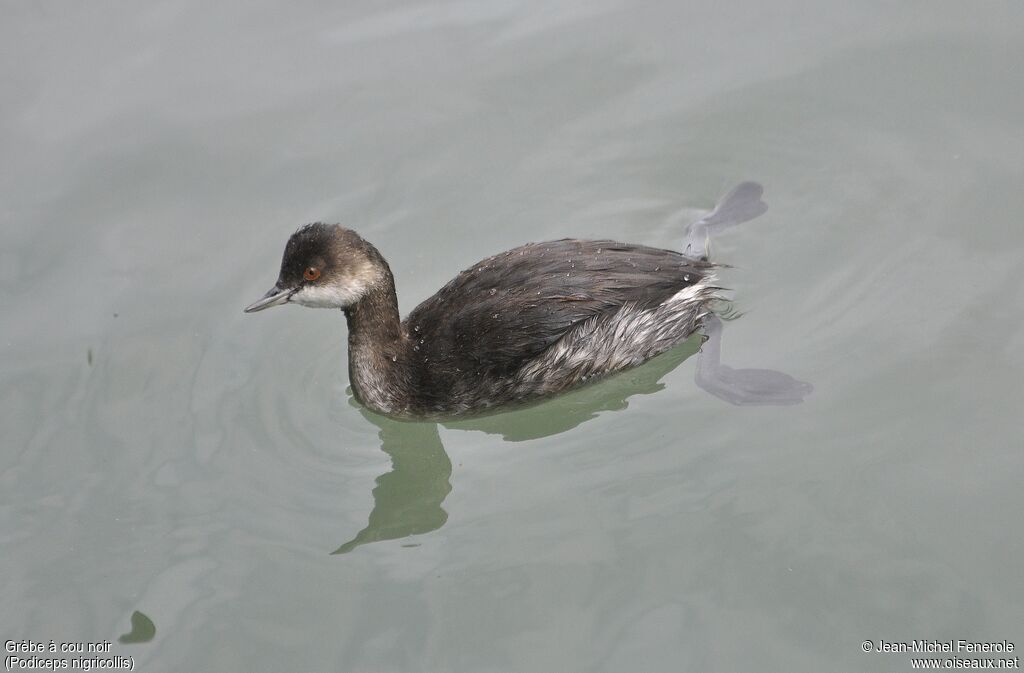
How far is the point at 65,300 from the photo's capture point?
23.8 ft

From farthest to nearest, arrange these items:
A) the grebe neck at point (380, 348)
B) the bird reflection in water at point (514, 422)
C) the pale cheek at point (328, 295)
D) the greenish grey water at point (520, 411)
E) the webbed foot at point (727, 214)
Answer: the webbed foot at point (727, 214) → the grebe neck at point (380, 348) → the pale cheek at point (328, 295) → the bird reflection in water at point (514, 422) → the greenish grey water at point (520, 411)

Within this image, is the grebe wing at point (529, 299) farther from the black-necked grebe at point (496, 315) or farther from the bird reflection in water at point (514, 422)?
the bird reflection in water at point (514, 422)

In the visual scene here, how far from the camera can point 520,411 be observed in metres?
6.53

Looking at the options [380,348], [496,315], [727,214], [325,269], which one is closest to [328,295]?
[325,269]

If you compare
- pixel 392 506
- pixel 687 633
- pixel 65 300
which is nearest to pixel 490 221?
pixel 392 506

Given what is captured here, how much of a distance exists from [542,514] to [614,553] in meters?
0.45

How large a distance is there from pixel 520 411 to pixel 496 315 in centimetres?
63

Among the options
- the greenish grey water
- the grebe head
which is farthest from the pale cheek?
the greenish grey water

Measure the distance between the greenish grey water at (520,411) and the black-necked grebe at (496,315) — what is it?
23 centimetres

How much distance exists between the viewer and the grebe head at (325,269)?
6039 mm

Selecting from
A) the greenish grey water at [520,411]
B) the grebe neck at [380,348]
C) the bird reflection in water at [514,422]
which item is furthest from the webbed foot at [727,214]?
the grebe neck at [380,348]

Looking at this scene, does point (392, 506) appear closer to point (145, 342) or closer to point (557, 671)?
point (557, 671)

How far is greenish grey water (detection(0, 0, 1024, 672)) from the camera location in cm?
531

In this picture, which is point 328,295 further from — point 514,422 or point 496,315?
point 514,422
